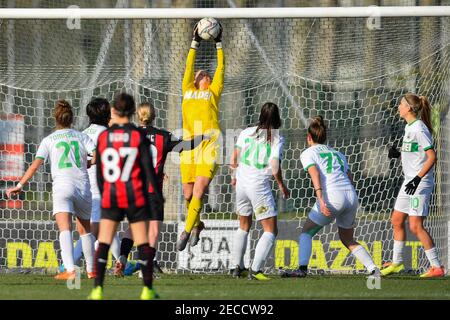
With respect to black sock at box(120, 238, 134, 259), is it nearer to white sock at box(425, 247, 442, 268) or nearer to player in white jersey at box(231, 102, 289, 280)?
player in white jersey at box(231, 102, 289, 280)

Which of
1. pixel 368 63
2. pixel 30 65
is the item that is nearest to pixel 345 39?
pixel 368 63

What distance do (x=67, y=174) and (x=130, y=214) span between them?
8.52ft

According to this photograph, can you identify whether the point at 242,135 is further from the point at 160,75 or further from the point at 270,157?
the point at 160,75

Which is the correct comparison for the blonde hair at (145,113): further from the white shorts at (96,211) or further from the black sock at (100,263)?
the black sock at (100,263)

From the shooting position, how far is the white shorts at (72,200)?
10883mm

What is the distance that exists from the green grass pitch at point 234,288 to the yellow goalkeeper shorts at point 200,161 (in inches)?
45.1

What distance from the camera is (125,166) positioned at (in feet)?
27.8

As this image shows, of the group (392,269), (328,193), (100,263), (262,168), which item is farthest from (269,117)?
(100,263)

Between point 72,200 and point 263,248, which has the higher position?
point 72,200

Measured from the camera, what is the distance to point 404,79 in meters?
13.4

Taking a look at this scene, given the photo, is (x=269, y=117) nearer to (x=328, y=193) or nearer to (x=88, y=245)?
(x=328, y=193)

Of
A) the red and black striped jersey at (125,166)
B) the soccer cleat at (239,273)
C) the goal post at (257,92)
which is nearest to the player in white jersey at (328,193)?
the soccer cleat at (239,273)

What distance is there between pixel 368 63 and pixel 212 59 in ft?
6.82

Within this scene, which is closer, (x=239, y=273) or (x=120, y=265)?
(x=120, y=265)
